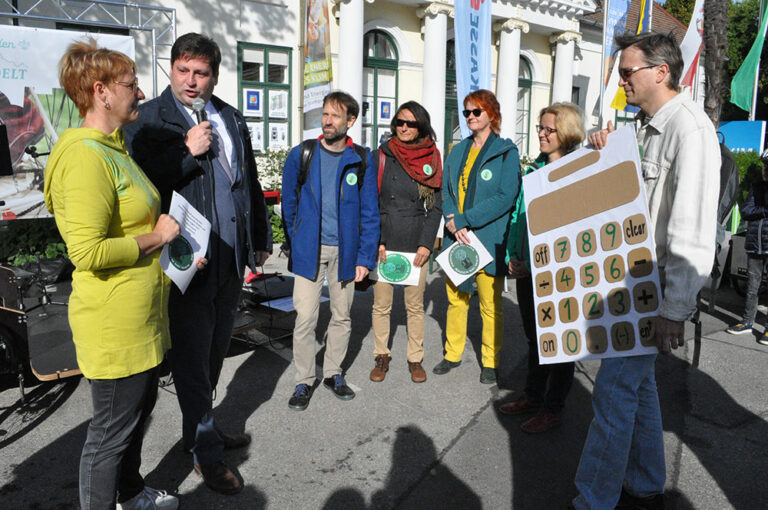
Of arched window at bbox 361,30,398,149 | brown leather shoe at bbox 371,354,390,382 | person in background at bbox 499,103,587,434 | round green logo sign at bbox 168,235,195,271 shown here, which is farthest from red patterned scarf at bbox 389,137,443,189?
arched window at bbox 361,30,398,149

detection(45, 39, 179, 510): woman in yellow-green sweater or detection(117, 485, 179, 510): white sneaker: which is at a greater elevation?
detection(45, 39, 179, 510): woman in yellow-green sweater

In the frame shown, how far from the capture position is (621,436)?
239cm

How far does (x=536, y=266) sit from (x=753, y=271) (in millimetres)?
4554

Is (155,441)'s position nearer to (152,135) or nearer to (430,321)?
(152,135)

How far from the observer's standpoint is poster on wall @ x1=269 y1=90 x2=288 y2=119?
484 inches

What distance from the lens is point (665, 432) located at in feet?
11.5

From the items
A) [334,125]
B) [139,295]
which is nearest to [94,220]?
[139,295]

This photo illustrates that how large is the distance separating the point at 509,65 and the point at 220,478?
14.8 meters

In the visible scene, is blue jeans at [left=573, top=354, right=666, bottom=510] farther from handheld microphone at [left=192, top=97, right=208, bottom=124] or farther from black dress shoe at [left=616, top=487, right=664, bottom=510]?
handheld microphone at [left=192, top=97, right=208, bottom=124]

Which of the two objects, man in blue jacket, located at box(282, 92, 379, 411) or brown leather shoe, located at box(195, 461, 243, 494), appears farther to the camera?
man in blue jacket, located at box(282, 92, 379, 411)

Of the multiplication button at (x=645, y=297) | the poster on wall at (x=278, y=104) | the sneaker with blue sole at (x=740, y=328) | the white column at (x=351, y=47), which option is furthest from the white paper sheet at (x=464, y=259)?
the poster on wall at (x=278, y=104)

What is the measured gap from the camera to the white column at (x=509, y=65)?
50.5 feet

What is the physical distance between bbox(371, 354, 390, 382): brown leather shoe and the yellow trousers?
50 cm

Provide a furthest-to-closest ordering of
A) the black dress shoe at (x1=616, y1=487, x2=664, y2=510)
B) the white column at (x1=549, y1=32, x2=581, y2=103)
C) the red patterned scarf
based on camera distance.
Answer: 1. the white column at (x1=549, y1=32, x2=581, y2=103)
2. the red patterned scarf
3. the black dress shoe at (x1=616, y1=487, x2=664, y2=510)
